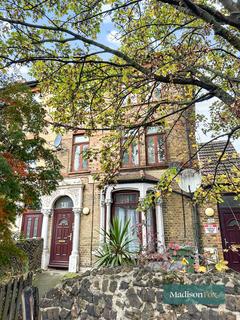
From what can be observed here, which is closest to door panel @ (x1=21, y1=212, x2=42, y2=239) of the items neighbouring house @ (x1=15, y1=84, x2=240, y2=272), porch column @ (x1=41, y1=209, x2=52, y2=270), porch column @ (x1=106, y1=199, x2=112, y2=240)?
neighbouring house @ (x1=15, y1=84, x2=240, y2=272)

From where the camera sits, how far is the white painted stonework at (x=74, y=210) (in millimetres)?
9875

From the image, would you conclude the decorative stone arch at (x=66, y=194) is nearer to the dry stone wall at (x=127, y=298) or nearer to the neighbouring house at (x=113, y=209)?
the neighbouring house at (x=113, y=209)

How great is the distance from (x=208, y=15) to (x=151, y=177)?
6.95 meters

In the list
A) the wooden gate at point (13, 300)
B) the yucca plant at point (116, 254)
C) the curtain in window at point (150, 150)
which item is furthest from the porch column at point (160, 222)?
the wooden gate at point (13, 300)

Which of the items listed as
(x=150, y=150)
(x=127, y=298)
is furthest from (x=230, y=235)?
(x=127, y=298)

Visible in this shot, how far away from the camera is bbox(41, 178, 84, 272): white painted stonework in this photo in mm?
9875

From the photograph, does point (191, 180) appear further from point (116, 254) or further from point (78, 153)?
point (78, 153)

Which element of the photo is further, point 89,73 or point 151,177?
point 151,177

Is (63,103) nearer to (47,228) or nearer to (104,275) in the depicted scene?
(104,275)

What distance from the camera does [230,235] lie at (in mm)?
9242

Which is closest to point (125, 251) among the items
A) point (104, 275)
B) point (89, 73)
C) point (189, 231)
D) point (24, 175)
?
point (104, 275)

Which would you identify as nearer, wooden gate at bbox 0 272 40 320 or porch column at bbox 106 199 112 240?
wooden gate at bbox 0 272 40 320

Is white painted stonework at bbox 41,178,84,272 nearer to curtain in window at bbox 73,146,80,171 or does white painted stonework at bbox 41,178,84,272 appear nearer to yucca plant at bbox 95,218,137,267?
curtain in window at bbox 73,146,80,171

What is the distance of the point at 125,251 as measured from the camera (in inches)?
271
